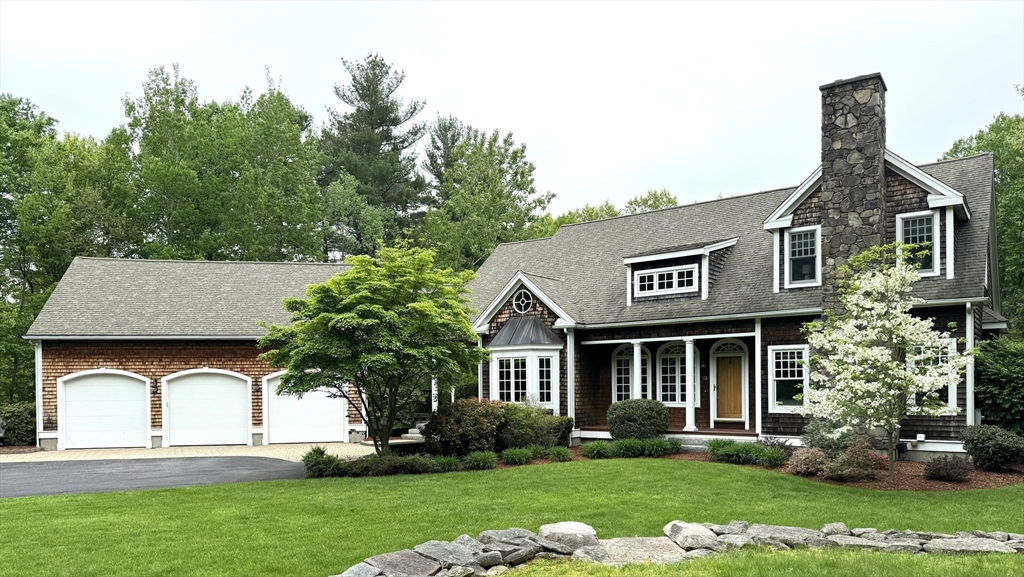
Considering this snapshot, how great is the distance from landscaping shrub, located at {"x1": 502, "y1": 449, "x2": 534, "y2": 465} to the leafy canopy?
78.8 inches

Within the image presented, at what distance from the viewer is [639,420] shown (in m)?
19.2

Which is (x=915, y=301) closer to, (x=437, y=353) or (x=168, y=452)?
(x=437, y=353)

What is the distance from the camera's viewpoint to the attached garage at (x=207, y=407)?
2378 cm

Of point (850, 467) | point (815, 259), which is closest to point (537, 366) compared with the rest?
point (815, 259)

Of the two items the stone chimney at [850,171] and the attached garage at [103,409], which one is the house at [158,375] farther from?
the stone chimney at [850,171]

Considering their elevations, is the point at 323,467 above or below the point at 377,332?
below

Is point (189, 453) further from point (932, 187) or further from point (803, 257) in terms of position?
point (932, 187)

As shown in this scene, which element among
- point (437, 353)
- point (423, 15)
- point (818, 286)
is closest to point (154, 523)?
point (437, 353)

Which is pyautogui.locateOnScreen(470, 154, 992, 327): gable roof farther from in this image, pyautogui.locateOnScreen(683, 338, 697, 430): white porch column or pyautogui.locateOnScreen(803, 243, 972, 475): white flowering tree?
Result: pyautogui.locateOnScreen(803, 243, 972, 475): white flowering tree

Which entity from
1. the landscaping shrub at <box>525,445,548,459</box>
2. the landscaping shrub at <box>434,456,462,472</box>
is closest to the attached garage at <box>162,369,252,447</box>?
the landscaping shrub at <box>434,456,462,472</box>

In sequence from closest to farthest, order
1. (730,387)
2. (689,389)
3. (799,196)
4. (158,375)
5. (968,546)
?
(968,546), (799,196), (689,389), (730,387), (158,375)

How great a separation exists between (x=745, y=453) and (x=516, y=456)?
4843mm

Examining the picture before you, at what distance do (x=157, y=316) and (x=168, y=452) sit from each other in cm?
461

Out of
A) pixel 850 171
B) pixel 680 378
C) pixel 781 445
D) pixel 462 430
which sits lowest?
pixel 781 445
